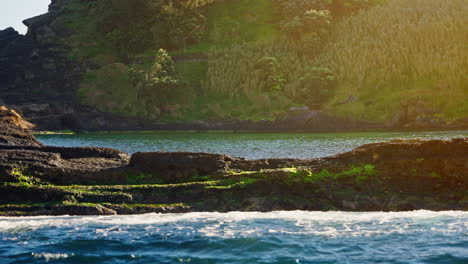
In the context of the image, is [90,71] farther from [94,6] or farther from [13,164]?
[13,164]

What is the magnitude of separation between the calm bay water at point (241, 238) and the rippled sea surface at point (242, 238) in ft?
0.08

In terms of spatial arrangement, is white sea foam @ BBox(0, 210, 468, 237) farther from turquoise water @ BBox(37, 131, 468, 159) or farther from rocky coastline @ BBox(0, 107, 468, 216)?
turquoise water @ BBox(37, 131, 468, 159)

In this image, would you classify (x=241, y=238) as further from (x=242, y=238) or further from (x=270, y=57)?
(x=270, y=57)

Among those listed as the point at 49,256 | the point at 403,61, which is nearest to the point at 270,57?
the point at 403,61

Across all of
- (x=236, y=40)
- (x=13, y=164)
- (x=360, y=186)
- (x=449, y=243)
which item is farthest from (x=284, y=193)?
(x=236, y=40)

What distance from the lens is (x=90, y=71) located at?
124125 mm

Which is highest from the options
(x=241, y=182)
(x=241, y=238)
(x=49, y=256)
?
(x=241, y=182)

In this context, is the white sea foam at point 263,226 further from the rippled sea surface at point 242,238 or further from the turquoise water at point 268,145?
the turquoise water at point 268,145

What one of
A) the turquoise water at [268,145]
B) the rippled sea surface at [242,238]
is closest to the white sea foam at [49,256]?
the rippled sea surface at [242,238]

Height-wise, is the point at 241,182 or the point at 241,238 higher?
the point at 241,182

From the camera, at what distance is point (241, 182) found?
19.5 m

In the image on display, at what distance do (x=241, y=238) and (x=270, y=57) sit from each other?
90.7m

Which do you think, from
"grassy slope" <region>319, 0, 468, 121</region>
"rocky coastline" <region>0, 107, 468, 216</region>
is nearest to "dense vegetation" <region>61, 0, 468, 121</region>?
"grassy slope" <region>319, 0, 468, 121</region>

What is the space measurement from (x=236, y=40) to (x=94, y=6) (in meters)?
52.0
